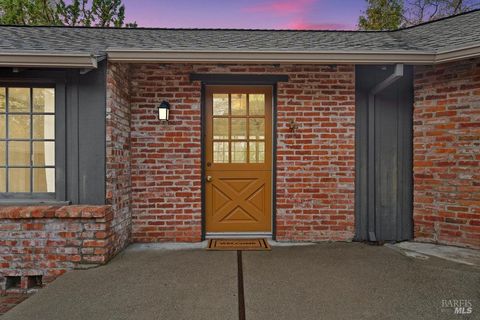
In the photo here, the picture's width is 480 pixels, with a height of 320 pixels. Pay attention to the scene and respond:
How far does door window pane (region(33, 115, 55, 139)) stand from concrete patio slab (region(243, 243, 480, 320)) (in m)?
2.68

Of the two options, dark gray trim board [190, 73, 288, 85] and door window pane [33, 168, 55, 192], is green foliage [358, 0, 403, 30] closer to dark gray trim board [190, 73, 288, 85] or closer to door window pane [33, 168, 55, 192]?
dark gray trim board [190, 73, 288, 85]

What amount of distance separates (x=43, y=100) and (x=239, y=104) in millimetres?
2395

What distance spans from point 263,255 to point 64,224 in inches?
87.8

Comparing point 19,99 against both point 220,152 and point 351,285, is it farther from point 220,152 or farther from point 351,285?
point 351,285

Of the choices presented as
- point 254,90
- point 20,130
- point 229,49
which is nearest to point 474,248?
point 254,90

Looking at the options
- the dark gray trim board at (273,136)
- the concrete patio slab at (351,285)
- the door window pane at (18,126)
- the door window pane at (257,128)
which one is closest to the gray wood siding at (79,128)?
the door window pane at (18,126)

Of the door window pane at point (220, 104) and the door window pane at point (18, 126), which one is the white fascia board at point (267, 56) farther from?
the door window pane at point (18, 126)

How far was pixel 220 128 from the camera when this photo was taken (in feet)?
13.6

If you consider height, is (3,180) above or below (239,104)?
below

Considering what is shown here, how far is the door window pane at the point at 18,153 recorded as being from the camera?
3359 mm

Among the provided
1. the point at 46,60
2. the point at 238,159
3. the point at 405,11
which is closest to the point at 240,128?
the point at 238,159

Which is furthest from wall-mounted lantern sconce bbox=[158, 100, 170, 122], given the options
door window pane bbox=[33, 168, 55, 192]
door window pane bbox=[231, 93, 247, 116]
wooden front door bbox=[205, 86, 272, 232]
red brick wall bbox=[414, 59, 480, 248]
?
red brick wall bbox=[414, 59, 480, 248]

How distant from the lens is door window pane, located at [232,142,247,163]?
13.6ft

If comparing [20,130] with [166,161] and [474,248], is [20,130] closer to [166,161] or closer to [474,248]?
[166,161]
